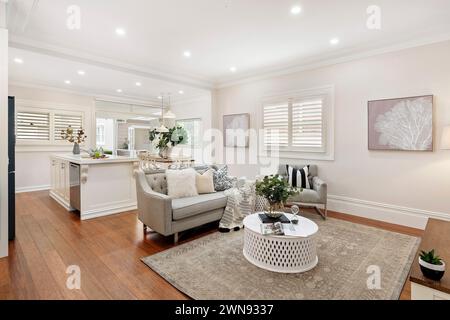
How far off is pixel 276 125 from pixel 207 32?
96.5 inches

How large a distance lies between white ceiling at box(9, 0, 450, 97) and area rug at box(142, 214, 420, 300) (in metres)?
2.90

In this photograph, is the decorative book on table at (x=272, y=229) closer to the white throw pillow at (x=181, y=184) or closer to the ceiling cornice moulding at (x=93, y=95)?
the white throw pillow at (x=181, y=184)

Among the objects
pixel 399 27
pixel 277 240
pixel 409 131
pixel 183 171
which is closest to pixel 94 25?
pixel 183 171

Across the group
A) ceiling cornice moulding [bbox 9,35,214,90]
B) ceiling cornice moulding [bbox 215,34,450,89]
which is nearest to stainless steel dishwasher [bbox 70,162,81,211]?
ceiling cornice moulding [bbox 9,35,214,90]

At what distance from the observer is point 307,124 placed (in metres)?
4.68

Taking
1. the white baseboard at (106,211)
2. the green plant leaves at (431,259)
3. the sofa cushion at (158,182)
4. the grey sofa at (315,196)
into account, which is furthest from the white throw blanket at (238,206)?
the green plant leaves at (431,259)

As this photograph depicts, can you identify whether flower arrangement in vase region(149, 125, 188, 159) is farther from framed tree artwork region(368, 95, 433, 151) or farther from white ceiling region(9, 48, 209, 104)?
framed tree artwork region(368, 95, 433, 151)

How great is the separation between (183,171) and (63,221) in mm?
2130

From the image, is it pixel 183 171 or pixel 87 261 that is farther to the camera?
pixel 183 171

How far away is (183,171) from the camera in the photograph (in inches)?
143

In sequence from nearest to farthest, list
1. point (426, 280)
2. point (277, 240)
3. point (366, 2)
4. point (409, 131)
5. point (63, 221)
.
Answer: point (426, 280) < point (277, 240) < point (366, 2) < point (409, 131) < point (63, 221)
